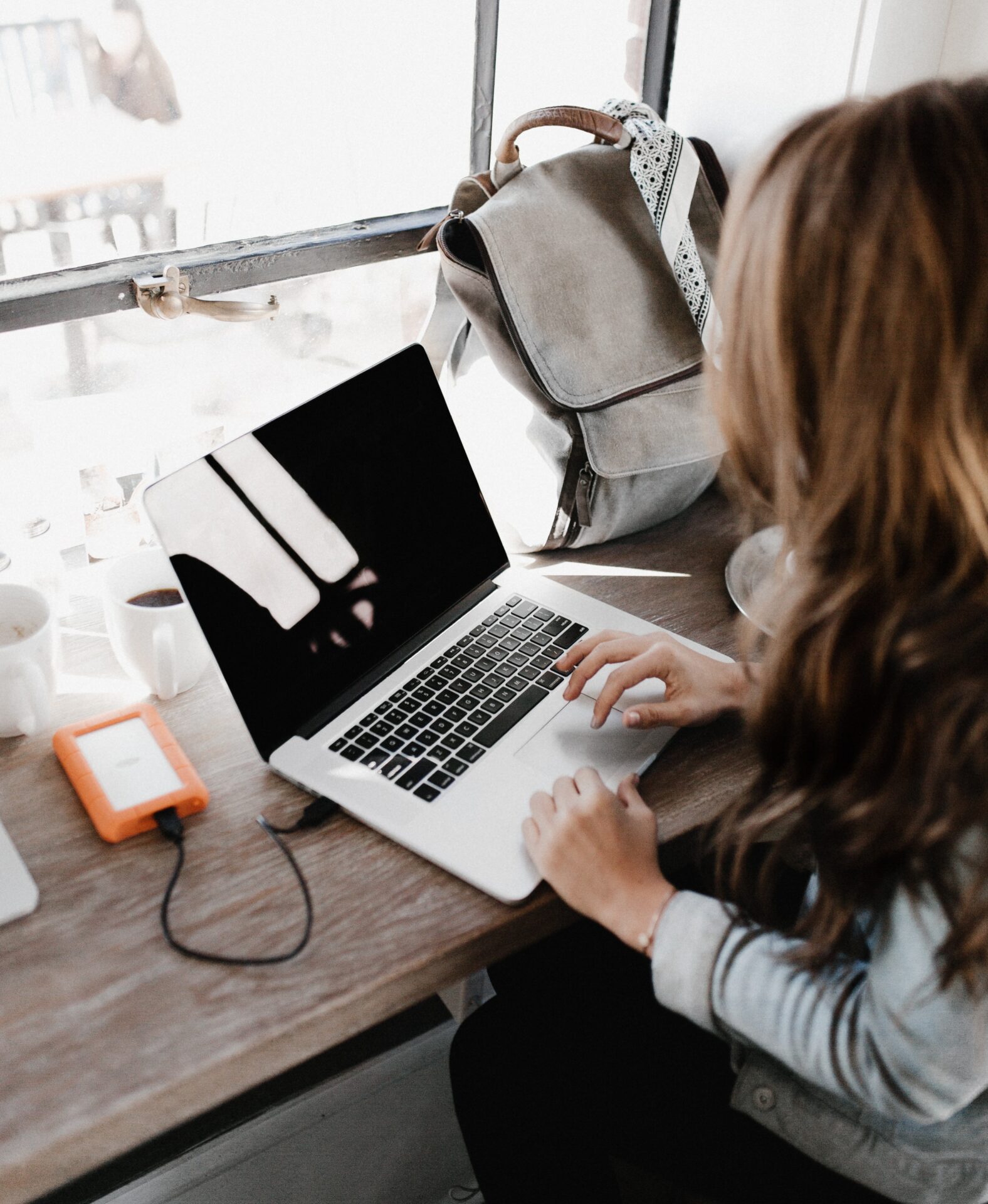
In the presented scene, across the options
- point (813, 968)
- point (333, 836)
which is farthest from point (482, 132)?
point (813, 968)

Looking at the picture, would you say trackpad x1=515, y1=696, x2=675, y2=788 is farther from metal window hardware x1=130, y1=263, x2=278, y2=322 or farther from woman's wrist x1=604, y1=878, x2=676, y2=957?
metal window hardware x1=130, y1=263, x2=278, y2=322

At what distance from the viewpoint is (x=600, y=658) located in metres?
0.85

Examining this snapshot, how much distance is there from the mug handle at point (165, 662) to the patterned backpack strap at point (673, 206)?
0.63m

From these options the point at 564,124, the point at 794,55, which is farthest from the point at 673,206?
the point at 794,55

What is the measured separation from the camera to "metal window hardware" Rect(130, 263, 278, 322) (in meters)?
1.01

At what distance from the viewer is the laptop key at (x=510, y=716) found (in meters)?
0.80

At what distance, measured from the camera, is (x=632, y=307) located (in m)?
1.07

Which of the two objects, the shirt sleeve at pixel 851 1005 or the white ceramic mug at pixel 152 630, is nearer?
the shirt sleeve at pixel 851 1005

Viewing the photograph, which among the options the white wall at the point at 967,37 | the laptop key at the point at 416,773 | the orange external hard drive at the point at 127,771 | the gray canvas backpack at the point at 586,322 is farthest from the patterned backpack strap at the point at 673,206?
the orange external hard drive at the point at 127,771

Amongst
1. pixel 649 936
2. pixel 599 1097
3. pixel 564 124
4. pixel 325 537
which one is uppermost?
pixel 564 124

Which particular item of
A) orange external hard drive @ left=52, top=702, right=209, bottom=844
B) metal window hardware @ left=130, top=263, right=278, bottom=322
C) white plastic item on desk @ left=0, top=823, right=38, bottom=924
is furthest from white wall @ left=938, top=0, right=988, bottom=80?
white plastic item on desk @ left=0, top=823, right=38, bottom=924

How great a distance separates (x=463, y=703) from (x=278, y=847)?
0.63ft

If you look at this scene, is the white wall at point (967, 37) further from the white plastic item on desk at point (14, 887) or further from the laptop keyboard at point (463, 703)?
the white plastic item on desk at point (14, 887)

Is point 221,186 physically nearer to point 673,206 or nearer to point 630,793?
point 673,206
